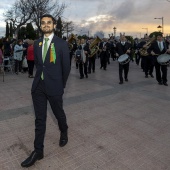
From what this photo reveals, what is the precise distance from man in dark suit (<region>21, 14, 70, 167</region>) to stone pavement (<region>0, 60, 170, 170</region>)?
1.54 feet

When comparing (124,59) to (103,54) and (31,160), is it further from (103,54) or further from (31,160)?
(31,160)

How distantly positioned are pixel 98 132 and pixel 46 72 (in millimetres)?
1768

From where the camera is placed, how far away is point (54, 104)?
3.38 metres

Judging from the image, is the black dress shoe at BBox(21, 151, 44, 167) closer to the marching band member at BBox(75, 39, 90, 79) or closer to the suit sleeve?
the suit sleeve

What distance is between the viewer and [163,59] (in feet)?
28.1

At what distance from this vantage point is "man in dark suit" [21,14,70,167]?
3.21 m

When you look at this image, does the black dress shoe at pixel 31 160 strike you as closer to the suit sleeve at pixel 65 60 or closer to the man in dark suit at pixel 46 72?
the man in dark suit at pixel 46 72

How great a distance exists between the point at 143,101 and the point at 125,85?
2.32 m

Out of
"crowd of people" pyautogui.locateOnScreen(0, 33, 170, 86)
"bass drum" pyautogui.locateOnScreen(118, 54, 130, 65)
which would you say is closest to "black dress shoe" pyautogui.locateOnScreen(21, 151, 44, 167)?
"bass drum" pyautogui.locateOnScreen(118, 54, 130, 65)

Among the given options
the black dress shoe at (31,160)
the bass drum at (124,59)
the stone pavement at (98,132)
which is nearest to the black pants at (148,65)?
the bass drum at (124,59)

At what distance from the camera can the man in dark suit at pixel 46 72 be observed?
10.5 feet

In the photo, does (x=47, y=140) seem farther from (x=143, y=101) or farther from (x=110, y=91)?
(x=110, y=91)

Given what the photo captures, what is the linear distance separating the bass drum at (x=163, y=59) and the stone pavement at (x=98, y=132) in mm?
A: 1558

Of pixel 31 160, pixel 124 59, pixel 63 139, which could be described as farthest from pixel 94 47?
pixel 31 160
